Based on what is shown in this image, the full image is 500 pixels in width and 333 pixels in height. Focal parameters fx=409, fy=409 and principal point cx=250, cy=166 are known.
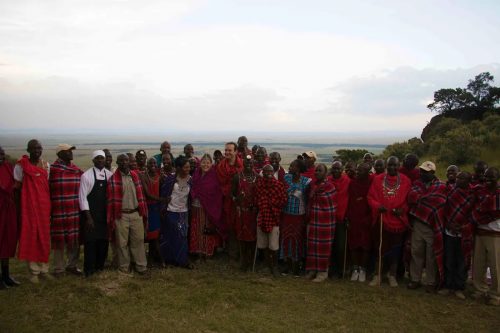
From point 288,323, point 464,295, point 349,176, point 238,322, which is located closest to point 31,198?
point 238,322

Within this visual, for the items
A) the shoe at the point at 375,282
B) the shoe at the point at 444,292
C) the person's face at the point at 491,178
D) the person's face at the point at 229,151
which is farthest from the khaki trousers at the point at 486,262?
the person's face at the point at 229,151

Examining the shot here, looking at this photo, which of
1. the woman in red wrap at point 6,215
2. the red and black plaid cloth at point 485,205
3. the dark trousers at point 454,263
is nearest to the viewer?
the red and black plaid cloth at point 485,205

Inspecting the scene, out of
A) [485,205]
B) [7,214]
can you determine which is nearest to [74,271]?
[7,214]

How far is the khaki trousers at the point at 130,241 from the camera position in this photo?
6.53 meters

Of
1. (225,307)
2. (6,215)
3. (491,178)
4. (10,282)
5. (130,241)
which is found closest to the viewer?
(225,307)

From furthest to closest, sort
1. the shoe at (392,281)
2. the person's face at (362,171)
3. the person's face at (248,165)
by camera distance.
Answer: the person's face at (248,165) < the person's face at (362,171) < the shoe at (392,281)

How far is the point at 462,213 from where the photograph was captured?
20.0 ft

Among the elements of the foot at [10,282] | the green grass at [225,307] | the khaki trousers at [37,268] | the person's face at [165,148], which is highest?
the person's face at [165,148]

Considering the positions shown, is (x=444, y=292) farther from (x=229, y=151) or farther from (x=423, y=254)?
(x=229, y=151)

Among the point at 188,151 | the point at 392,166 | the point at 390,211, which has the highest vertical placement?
the point at 188,151

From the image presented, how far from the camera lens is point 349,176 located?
7.40m

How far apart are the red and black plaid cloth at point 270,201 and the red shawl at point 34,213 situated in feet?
10.8

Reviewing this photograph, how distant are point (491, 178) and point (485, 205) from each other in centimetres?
40

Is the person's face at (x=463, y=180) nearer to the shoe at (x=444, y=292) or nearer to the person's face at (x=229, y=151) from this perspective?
the shoe at (x=444, y=292)
